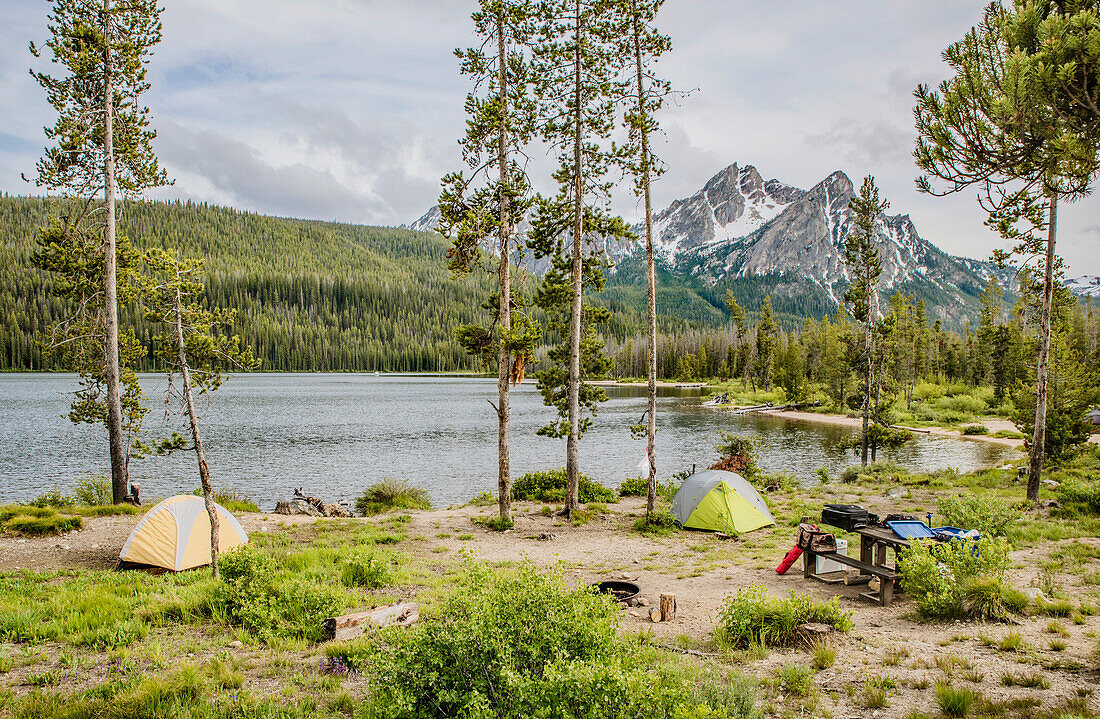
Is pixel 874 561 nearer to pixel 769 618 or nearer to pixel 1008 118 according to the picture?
pixel 769 618

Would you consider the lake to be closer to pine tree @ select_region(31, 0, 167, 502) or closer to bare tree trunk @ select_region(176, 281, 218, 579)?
pine tree @ select_region(31, 0, 167, 502)

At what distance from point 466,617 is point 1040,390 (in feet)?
61.0

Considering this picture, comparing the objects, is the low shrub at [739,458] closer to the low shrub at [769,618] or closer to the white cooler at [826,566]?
the white cooler at [826,566]

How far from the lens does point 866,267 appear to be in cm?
3016

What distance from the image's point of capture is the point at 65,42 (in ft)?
49.4

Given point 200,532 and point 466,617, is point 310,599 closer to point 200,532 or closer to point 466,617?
point 466,617

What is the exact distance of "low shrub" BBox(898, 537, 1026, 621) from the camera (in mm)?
7180

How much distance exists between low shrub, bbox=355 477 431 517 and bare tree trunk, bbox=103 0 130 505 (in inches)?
301

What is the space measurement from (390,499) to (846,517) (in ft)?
55.2

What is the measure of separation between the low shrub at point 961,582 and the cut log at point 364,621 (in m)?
6.78

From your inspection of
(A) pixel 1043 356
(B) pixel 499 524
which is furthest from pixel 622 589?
(A) pixel 1043 356

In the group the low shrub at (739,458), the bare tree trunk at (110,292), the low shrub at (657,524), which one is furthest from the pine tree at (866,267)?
the bare tree trunk at (110,292)

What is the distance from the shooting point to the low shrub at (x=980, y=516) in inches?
431

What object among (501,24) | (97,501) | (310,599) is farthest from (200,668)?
(97,501)
